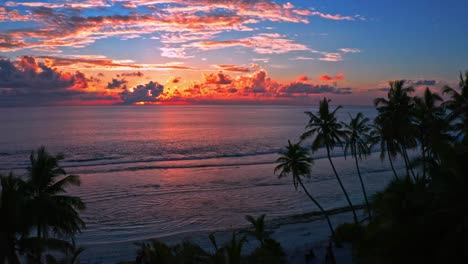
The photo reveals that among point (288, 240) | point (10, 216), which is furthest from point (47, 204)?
point (288, 240)

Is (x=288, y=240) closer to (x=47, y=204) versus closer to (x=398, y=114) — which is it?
(x=398, y=114)

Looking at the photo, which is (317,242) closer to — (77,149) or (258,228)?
(258,228)

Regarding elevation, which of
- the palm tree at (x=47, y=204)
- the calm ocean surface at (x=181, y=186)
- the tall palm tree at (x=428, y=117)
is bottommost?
the calm ocean surface at (x=181, y=186)

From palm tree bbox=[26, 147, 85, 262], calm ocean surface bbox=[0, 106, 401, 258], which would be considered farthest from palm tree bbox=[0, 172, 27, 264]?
calm ocean surface bbox=[0, 106, 401, 258]

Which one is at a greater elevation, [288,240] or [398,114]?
[398,114]

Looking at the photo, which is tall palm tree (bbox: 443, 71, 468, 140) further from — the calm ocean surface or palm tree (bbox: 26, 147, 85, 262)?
palm tree (bbox: 26, 147, 85, 262)

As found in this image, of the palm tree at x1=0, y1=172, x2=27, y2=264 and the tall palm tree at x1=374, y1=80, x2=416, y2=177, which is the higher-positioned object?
the tall palm tree at x1=374, y1=80, x2=416, y2=177

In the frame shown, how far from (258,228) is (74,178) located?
10.6m

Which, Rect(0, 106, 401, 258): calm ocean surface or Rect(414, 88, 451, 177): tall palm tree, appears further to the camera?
Rect(0, 106, 401, 258): calm ocean surface

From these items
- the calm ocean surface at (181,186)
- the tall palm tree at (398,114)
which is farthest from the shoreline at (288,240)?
the tall palm tree at (398,114)

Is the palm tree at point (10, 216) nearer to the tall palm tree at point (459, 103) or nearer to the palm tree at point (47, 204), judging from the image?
the palm tree at point (47, 204)

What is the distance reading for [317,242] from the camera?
2483 centimetres

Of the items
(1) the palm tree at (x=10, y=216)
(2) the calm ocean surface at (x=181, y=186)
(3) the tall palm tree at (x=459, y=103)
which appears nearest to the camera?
(1) the palm tree at (x=10, y=216)

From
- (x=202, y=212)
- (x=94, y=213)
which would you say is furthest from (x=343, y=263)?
(x=94, y=213)
